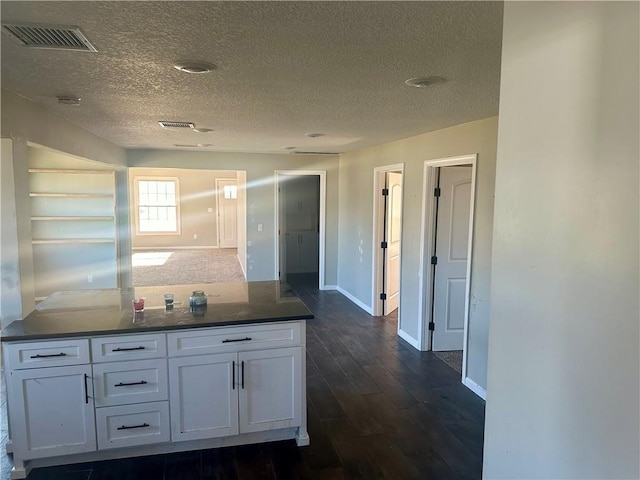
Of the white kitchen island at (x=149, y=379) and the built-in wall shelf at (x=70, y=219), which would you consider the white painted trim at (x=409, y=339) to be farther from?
the built-in wall shelf at (x=70, y=219)

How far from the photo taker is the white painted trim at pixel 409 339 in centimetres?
471

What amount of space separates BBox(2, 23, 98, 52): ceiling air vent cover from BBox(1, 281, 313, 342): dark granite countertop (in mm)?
1526

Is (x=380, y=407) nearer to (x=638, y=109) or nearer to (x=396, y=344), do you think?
(x=396, y=344)

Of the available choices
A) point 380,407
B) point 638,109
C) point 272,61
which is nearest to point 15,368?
point 272,61

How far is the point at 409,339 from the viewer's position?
488 centimetres

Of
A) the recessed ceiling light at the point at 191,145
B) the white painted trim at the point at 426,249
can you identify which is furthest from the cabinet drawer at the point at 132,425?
the recessed ceiling light at the point at 191,145

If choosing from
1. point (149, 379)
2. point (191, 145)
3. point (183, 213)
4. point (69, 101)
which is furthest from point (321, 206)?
point (183, 213)

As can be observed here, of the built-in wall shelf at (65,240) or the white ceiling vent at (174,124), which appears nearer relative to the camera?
the white ceiling vent at (174,124)

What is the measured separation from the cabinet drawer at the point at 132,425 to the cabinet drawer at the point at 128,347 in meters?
0.32

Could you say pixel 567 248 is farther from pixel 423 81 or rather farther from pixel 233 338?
pixel 233 338

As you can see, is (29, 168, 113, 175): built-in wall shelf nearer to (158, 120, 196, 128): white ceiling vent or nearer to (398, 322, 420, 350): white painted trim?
(158, 120, 196, 128): white ceiling vent

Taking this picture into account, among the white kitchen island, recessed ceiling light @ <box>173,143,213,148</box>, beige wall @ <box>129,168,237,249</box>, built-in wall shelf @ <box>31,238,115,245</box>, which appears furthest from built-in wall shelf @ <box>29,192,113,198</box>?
beige wall @ <box>129,168,237,249</box>

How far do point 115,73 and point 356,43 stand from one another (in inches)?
53.0

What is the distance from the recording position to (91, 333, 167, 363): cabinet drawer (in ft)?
8.23
